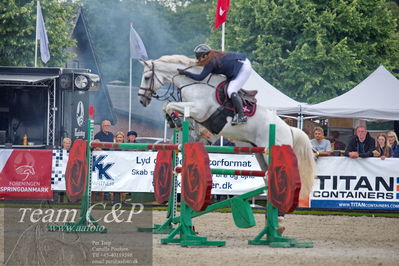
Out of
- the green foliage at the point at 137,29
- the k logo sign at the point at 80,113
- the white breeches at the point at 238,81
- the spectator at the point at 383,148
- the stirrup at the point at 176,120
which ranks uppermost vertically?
the green foliage at the point at 137,29

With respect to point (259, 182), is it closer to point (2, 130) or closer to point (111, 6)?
point (2, 130)

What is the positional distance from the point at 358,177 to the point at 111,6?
152ft

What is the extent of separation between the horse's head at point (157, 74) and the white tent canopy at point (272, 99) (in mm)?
8724

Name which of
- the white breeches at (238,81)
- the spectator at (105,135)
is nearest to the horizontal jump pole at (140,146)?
the white breeches at (238,81)

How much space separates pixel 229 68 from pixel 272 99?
10.1 m

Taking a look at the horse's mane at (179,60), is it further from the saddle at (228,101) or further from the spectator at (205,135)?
the spectator at (205,135)

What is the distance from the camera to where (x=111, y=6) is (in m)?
61.0

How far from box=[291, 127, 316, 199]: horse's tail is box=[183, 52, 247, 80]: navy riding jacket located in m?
1.32

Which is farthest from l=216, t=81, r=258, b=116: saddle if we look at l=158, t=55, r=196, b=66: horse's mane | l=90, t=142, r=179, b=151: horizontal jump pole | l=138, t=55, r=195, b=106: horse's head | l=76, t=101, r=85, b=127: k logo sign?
l=76, t=101, r=85, b=127: k logo sign

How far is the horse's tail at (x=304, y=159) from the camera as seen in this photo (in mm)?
12391

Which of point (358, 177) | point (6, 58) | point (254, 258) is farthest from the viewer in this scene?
point (6, 58)

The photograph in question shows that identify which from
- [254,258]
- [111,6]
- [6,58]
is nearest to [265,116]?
[254,258]

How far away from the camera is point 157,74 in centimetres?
1273

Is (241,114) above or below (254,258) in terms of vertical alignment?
above
